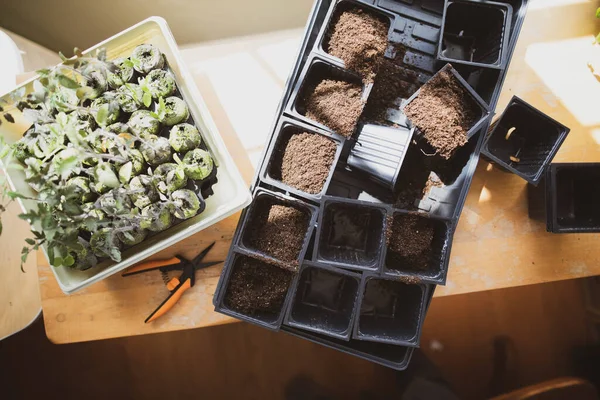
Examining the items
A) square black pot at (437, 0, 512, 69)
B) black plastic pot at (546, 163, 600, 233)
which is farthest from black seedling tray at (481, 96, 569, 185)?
square black pot at (437, 0, 512, 69)

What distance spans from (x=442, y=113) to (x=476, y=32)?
1.16 ft

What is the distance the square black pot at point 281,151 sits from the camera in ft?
3.88

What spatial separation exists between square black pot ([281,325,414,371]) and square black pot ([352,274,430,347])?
49 millimetres

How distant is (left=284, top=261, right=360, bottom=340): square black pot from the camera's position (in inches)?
46.3

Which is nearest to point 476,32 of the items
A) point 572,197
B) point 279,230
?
point 572,197

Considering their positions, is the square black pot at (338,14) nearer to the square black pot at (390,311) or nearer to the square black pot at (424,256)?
the square black pot at (424,256)

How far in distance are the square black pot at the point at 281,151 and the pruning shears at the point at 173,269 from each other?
30 cm

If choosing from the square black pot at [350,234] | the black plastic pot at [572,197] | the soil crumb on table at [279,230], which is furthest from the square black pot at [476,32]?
the soil crumb on table at [279,230]

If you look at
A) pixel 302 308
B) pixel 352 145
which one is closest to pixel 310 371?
pixel 302 308

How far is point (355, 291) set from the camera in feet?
4.04

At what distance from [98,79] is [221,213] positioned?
453 mm

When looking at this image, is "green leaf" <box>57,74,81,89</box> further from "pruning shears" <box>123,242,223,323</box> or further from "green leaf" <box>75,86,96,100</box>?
"pruning shears" <box>123,242,223,323</box>

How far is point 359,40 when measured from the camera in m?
1.20

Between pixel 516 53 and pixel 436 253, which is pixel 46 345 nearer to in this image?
pixel 436 253
